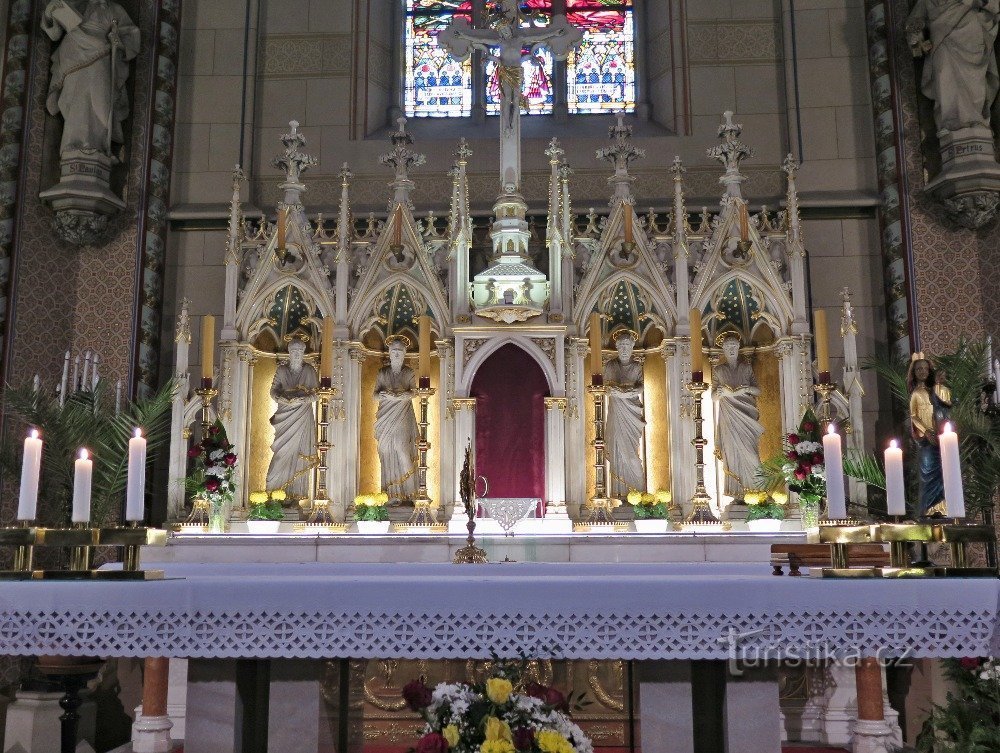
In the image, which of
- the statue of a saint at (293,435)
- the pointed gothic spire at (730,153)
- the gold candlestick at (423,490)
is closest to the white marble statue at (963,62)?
the pointed gothic spire at (730,153)

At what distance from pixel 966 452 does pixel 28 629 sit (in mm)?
6970

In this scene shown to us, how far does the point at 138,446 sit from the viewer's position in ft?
14.5

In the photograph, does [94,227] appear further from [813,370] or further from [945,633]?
[945,633]

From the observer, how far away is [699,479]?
28.2 ft

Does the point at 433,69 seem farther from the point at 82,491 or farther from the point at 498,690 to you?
the point at 498,690

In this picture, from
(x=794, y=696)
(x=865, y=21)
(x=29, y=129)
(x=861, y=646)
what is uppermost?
(x=865, y=21)

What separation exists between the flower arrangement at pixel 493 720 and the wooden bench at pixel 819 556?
1.44 metres

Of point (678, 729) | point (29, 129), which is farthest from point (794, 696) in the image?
point (29, 129)

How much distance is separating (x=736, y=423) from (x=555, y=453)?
1665 millimetres

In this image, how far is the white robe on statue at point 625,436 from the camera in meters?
9.06

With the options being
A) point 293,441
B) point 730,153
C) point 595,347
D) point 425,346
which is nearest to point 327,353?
point 425,346

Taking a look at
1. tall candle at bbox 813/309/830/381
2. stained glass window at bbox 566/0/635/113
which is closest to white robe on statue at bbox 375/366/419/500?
tall candle at bbox 813/309/830/381

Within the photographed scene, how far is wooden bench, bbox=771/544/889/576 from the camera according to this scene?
4383 mm

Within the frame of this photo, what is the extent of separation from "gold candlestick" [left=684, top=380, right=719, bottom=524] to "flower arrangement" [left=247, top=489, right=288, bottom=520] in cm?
343
